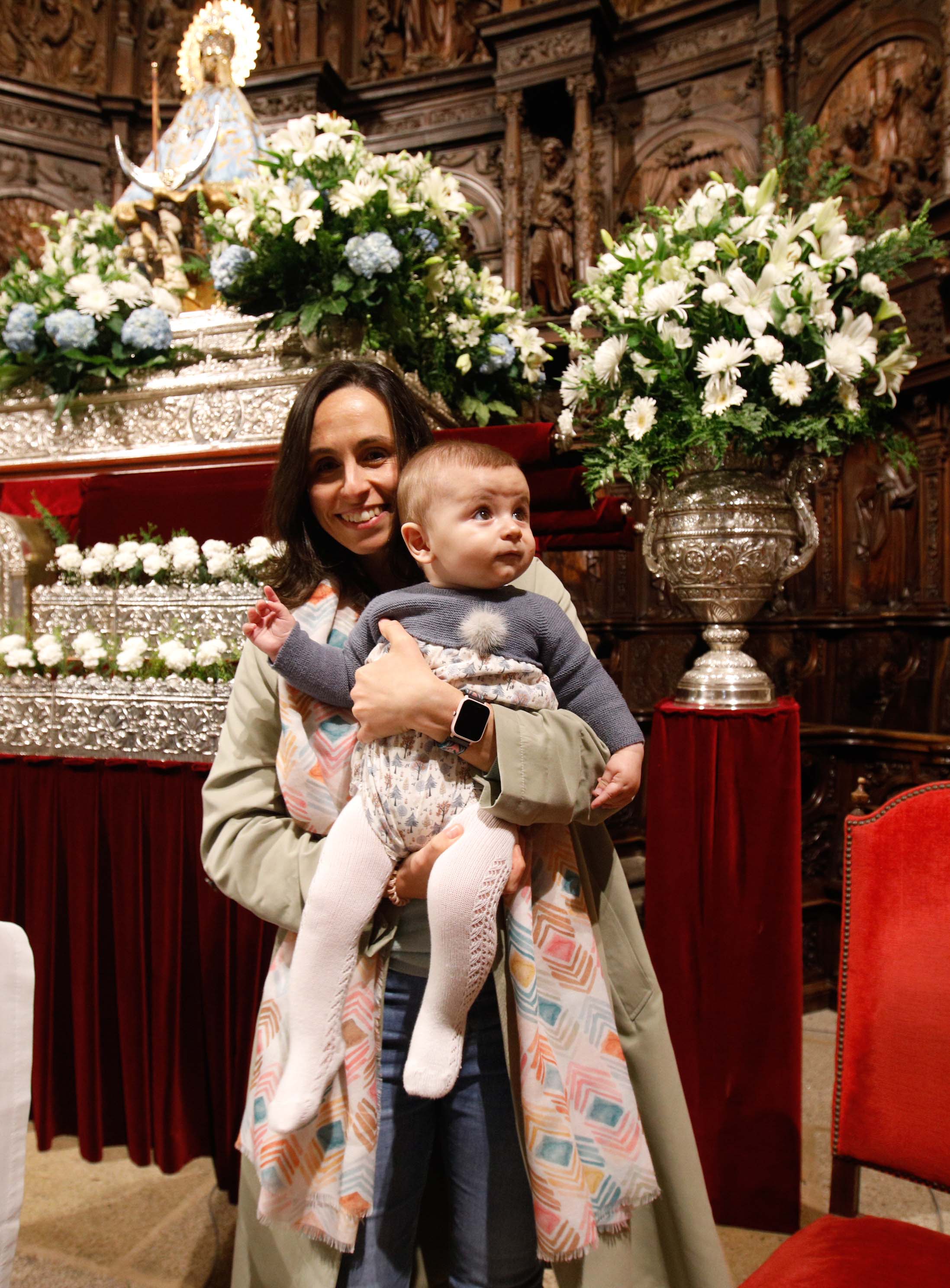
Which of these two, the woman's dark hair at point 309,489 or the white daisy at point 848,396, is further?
the white daisy at point 848,396

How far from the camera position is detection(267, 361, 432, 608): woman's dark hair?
1314 mm

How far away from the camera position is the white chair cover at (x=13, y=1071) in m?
0.79

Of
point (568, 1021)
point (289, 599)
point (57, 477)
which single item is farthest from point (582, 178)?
point (568, 1021)

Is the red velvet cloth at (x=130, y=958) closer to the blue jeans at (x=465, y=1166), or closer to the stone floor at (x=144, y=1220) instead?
the stone floor at (x=144, y=1220)

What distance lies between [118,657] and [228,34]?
307cm

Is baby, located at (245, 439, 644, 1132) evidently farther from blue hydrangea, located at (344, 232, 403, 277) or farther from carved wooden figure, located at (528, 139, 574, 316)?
carved wooden figure, located at (528, 139, 574, 316)

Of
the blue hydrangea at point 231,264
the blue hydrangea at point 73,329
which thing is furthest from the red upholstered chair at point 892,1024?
the blue hydrangea at point 73,329

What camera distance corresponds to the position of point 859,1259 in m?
1.07

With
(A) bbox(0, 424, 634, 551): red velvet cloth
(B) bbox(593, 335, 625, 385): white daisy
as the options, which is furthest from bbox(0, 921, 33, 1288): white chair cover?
(B) bbox(593, 335, 625, 385): white daisy

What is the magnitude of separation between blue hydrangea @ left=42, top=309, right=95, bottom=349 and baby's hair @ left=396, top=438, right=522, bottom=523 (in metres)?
1.97

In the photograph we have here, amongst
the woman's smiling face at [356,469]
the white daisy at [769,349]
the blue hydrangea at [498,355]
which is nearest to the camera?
the woman's smiling face at [356,469]

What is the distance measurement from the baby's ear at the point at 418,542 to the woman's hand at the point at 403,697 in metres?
0.12

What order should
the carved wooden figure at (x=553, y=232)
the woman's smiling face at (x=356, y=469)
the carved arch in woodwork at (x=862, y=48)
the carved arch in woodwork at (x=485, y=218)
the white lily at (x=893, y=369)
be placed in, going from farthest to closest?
1. the carved arch in woodwork at (x=485, y=218)
2. the carved wooden figure at (x=553, y=232)
3. the carved arch in woodwork at (x=862, y=48)
4. the white lily at (x=893, y=369)
5. the woman's smiling face at (x=356, y=469)

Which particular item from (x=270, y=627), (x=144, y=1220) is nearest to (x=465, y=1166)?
(x=270, y=627)
